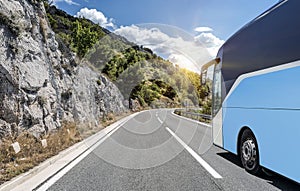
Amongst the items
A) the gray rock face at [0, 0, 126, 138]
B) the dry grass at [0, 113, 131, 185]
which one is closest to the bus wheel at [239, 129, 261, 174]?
the dry grass at [0, 113, 131, 185]

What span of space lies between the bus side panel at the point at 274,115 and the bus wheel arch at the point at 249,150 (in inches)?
7.4

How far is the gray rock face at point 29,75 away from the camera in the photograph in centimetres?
900

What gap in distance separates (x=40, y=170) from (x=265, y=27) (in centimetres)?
597

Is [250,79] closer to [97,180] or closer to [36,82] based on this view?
[97,180]

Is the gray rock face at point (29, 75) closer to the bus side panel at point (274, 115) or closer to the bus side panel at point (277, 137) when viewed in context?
the bus side panel at point (274, 115)

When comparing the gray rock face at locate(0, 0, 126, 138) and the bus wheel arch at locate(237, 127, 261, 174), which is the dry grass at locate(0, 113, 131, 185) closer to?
the gray rock face at locate(0, 0, 126, 138)

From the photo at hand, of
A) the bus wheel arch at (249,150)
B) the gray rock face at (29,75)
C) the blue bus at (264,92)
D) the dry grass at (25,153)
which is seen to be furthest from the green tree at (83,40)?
the bus wheel arch at (249,150)

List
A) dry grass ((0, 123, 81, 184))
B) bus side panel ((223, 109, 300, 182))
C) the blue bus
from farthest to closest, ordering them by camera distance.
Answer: dry grass ((0, 123, 81, 184)), the blue bus, bus side panel ((223, 109, 300, 182))

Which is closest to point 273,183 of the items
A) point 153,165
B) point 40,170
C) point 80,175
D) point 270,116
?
point 270,116

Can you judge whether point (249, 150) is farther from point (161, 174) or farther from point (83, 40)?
point (83, 40)

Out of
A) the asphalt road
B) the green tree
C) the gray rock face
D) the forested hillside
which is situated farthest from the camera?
the forested hillside

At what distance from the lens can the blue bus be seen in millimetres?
4734

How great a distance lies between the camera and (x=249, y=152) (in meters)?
6.40

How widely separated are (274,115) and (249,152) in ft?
4.82
